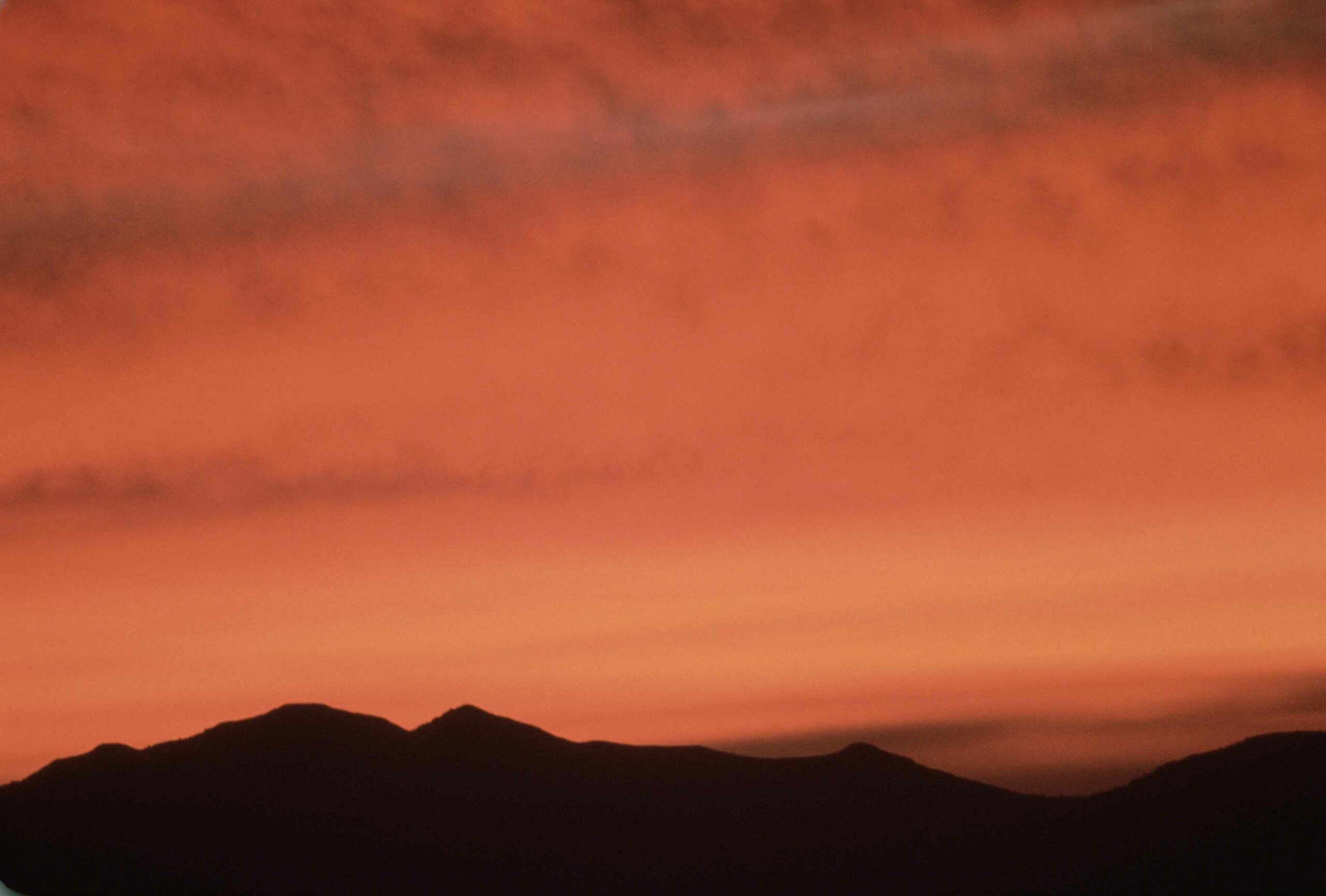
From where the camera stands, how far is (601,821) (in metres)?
9.40

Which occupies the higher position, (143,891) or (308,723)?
(308,723)

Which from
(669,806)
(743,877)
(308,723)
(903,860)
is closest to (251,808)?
(308,723)

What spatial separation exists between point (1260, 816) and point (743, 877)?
2.92 meters

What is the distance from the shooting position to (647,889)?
864 cm

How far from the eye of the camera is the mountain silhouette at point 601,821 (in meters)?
8.27

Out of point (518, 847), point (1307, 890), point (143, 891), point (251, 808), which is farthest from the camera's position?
point (251, 808)

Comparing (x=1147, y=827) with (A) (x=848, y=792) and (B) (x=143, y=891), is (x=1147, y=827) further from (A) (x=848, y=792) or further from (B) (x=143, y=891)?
(B) (x=143, y=891)

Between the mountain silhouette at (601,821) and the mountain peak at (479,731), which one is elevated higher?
the mountain peak at (479,731)

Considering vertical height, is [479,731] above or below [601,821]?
above

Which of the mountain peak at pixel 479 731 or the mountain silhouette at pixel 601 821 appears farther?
the mountain peak at pixel 479 731

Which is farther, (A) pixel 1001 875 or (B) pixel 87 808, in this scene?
(B) pixel 87 808

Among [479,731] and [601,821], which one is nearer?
[601,821]

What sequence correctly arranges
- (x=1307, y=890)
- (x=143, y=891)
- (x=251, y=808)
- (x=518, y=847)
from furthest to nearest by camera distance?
(x=251, y=808) < (x=143, y=891) < (x=518, y=847) < (x=1307, y=890)

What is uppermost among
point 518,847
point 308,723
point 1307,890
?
point 308,723
